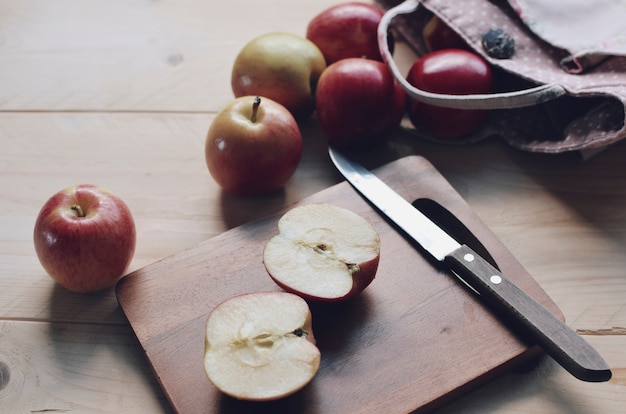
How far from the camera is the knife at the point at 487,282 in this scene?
816 millimetres

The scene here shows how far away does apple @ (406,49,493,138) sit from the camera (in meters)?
1.16

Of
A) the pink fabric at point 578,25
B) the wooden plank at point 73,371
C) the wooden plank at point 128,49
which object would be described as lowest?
the wooden plank at point 73,371

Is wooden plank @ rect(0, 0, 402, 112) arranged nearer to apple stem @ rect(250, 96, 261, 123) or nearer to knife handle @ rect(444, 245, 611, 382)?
apple stem @ rect(250, 96, 261, 123)

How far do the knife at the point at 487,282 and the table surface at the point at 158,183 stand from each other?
8 cm

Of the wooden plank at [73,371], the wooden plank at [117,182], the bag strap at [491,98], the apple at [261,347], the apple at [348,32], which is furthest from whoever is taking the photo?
the apple at [348,32]

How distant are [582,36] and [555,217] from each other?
0.34 meters

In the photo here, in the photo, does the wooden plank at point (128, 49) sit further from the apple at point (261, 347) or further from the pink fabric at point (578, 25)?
the apple at point (261, 347)

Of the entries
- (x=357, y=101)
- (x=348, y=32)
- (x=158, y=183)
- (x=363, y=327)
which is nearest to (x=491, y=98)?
(x=357, y=101)

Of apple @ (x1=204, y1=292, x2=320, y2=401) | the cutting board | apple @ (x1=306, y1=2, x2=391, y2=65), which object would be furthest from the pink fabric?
apple @ (x1=204, y1=292, x2=320, y2=401)

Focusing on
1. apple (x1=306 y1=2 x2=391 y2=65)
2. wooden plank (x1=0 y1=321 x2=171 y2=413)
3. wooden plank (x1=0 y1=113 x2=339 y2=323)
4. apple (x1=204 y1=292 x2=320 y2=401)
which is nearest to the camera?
apple (x1=204 y1=292 x2=320 y2=401)

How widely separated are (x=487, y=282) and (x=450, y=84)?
407 mm

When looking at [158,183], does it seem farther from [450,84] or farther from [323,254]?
[450,84]

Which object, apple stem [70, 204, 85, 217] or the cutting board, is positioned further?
apple stem [70, 204, 85, 217]

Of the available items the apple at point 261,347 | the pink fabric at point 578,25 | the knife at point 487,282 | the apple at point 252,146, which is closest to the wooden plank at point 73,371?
the apple at point 261,347
